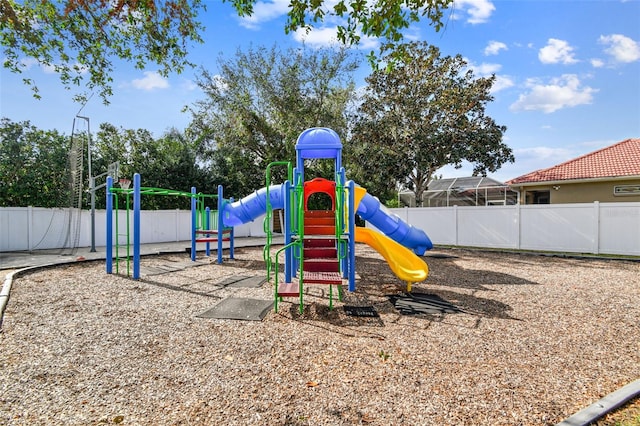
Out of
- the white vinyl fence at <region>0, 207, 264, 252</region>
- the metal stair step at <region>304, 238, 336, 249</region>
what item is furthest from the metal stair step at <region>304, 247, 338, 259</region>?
the white vinyl fence at <region>0, 207, 264, 252</region>

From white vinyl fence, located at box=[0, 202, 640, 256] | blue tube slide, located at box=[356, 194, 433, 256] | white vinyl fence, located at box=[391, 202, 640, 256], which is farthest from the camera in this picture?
white vinyl fence, located at box=[0, 202, 640, 256]

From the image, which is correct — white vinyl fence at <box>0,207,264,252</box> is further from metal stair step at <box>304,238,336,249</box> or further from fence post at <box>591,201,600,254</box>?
fence post at <box>591,201,600,254</box>

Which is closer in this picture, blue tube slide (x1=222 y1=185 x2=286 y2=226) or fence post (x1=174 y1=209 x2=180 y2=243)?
blue tube slide (x1=222 y1=185 x2=286 y2=226)

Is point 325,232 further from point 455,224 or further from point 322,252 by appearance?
point 455,224

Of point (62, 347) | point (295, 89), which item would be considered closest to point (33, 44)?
point (62, 347)

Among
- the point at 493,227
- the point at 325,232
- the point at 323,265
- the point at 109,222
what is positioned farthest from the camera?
the point at 493,227

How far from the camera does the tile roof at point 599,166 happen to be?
48.5 feet

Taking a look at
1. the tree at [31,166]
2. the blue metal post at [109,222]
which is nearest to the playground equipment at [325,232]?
the blue metal post at [109,222]

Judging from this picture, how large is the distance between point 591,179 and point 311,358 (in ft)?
54.4

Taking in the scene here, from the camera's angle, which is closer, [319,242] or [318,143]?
[319,242]

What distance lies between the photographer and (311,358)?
3.35 metres

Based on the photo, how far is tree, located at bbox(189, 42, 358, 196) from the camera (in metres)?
17.5

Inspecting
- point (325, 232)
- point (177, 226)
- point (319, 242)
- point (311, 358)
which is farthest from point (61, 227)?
point (311, 358)

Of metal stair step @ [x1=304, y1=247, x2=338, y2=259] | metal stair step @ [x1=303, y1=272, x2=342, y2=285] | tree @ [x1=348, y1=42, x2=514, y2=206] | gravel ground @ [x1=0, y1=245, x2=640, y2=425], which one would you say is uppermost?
tree @ [x1=348, y1=42, x2=514, y2=206]
